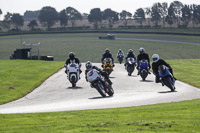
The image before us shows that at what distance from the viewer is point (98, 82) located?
1711cm

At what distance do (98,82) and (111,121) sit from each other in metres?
7.33

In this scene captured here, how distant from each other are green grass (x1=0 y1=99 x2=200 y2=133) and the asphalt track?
7.30 ft

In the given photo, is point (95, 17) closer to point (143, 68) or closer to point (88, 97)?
point (143, 68)

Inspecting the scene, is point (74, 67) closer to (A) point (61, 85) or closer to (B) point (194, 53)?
(A) point (61, 85)

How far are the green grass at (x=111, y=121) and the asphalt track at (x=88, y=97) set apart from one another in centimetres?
223

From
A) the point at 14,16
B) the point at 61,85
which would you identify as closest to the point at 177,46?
the point at 61,85

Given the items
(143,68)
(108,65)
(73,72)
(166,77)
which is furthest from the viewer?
(108,65)

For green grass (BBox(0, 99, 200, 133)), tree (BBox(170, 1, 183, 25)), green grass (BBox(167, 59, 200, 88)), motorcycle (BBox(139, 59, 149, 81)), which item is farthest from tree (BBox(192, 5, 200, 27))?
green grass (BBox(0, 99, 200, 133))

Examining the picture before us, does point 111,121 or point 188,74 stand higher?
point 111,121

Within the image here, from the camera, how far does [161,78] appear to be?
60.7 ft

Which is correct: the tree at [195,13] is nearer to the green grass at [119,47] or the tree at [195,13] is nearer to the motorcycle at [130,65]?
the green grass at [119,47]

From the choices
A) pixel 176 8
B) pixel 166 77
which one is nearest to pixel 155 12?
pixel 176 8

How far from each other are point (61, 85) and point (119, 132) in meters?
15.1

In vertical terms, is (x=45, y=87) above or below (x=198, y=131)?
below
